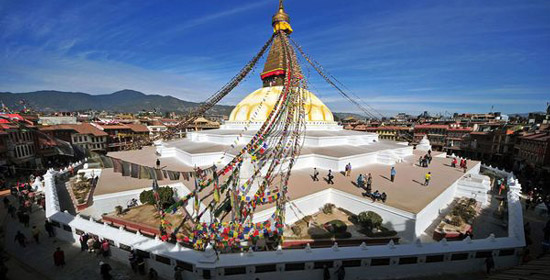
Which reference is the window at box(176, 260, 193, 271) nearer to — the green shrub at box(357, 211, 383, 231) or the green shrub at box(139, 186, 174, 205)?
the green shrub at box(139, 186, 174, 205)

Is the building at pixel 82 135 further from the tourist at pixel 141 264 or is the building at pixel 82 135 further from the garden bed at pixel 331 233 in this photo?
the garden bed at pixel 331 233

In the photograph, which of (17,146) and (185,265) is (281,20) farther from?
(17,146)

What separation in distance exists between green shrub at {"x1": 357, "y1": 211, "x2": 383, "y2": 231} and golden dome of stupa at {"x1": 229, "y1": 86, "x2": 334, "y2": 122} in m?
12.2

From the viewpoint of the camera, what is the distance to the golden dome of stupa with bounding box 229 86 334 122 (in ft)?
62.3

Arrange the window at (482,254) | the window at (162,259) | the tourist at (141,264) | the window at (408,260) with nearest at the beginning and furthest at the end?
the window at (162,259) < the tourist at (141,264) < the window at (408,260) < the window at (482,254)

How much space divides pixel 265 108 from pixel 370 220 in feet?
43.7

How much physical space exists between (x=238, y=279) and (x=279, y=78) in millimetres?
17886

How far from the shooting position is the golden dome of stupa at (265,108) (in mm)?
19000

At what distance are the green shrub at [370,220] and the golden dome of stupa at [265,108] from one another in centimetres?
1224

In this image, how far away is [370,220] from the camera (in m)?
7.64

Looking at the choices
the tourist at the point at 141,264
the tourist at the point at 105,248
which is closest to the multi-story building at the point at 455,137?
the tourist at the point at 141,264

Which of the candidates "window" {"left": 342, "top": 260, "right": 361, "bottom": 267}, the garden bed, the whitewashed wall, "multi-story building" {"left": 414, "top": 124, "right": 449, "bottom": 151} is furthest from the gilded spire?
"multi-story building" {"left": 414, "top": 124, "right": 449, "bottom": 151}

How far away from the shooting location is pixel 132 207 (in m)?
10.1

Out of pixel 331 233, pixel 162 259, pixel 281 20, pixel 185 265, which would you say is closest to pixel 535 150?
pixel 331 233
